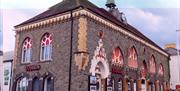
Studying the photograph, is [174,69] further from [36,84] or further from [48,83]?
[36,84]

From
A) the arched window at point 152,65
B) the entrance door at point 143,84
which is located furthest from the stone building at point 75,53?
the arched window at point 152,65

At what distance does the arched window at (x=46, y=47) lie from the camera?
22.5 meters

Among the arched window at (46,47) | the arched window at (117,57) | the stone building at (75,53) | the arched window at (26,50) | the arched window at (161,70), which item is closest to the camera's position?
the stone building at (75,53)

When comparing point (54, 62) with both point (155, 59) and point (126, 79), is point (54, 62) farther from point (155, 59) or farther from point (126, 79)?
point (155, 59)

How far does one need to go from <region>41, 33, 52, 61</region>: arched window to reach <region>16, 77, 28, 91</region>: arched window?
2713 millimetres

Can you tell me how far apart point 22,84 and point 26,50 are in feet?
9.91

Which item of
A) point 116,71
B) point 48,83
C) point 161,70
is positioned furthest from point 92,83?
point 161,70

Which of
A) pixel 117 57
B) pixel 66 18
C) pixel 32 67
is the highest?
pixel 66 18

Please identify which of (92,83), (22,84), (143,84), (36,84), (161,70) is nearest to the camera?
(92,83)

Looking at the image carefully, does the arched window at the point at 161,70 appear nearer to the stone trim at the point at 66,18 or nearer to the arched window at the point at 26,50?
the stone trim at the point at 66,18

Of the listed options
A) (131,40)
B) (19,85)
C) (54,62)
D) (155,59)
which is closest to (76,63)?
(54,62)

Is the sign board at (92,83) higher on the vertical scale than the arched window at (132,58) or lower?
lower

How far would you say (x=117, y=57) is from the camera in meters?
24.6

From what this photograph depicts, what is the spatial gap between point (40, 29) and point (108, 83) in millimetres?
7256
